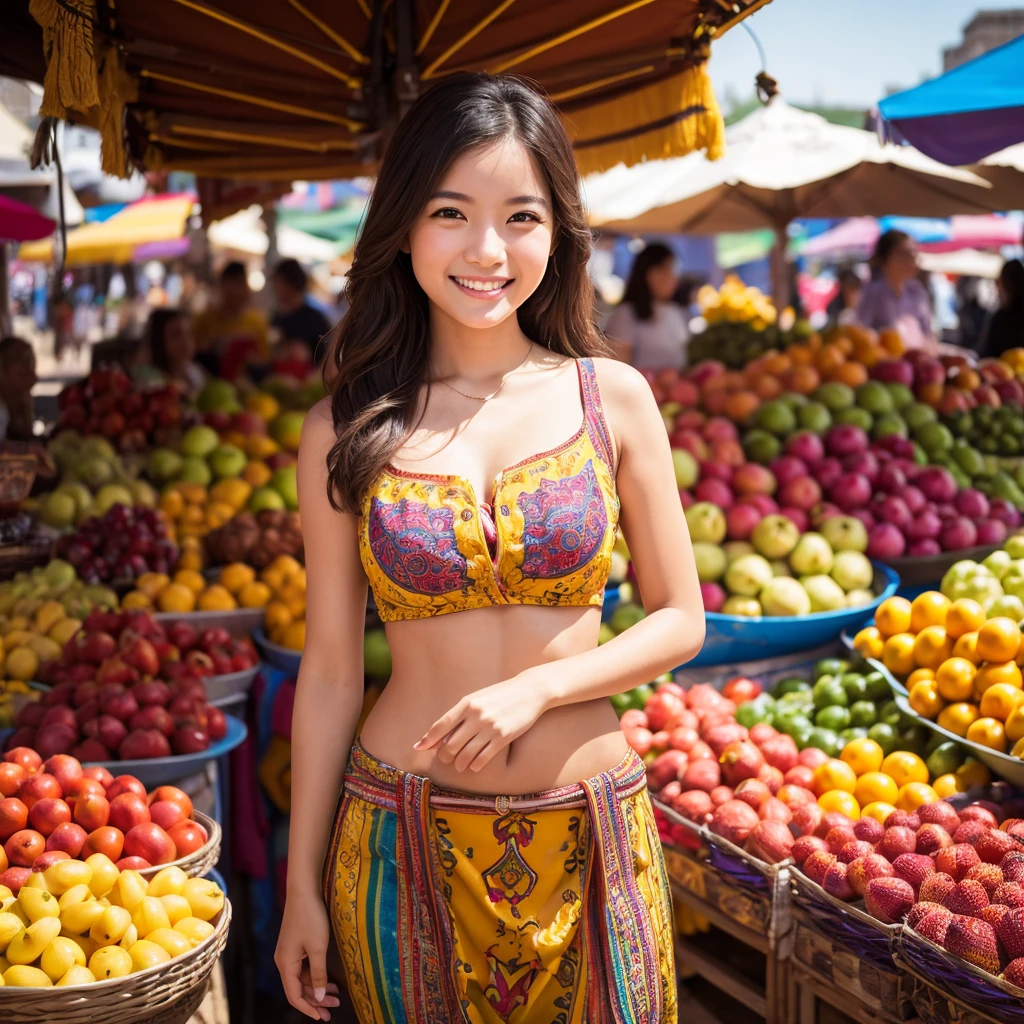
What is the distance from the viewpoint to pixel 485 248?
1.73m

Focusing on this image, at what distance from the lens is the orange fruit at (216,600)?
4055 mm

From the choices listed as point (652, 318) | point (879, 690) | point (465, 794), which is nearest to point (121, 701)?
point (465, 794)

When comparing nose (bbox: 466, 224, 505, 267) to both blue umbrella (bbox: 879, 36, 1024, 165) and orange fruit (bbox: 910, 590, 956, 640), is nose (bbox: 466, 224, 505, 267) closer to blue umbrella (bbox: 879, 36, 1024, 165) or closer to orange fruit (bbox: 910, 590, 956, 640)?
orange fruit (bbox: 910, 590, 956, 640)

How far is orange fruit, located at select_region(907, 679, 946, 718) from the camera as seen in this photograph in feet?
9.89

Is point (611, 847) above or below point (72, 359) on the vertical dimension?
below

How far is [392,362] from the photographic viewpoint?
1.99 meters

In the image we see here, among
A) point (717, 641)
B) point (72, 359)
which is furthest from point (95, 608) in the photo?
point (72, 359)

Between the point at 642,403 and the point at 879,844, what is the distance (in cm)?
128

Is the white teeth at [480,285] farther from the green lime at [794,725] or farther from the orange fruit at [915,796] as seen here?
the green lime at [794,725]

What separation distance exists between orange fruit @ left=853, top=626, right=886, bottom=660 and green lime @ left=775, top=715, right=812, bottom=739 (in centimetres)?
28

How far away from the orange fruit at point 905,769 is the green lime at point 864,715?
0.32 meters

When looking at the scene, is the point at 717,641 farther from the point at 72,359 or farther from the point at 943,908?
the point at 72,359

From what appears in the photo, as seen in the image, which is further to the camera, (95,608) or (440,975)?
(95,608)

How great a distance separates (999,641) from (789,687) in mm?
894
